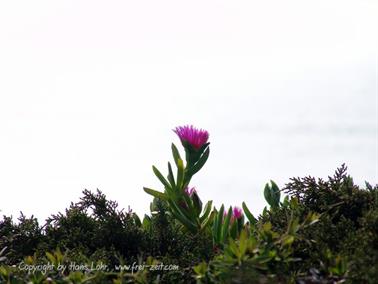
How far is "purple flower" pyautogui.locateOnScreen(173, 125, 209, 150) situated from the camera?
19.7 feet

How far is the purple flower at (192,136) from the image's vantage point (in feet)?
19.7

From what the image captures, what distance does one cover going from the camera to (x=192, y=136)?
6.00 m

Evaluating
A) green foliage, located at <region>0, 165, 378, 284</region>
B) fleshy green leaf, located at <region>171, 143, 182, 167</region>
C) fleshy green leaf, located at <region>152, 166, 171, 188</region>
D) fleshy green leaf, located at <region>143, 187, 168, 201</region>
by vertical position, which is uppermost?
fleshy green leaf, located at <region>171, 143, 182, 167</region>

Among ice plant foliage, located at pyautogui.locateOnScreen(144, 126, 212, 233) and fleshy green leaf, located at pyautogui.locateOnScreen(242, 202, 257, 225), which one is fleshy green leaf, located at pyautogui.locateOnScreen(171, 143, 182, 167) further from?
fleshy green leaf, located at pyautogui.locateOnScreen(242, 202, 257, 225)

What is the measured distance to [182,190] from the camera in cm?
588

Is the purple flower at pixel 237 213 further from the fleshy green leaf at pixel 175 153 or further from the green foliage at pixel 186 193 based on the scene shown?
the fleshy green leaf at pixel 175 153

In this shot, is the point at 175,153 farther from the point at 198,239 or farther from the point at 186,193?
the point at 198,239

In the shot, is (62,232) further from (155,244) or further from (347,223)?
(347,223)

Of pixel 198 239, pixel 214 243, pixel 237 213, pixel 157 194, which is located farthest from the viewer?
pixel 157 194

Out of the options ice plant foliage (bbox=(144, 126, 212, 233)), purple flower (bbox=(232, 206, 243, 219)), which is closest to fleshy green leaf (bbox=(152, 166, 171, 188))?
ice plant foliage (bbox=(144, 126, 212, 233))

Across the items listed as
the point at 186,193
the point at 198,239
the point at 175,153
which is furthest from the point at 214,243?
the point at 175,153

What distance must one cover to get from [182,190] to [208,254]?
1300 millimetres

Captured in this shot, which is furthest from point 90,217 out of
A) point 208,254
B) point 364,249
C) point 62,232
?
point 364,249

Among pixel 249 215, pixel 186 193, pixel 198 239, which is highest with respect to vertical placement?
pixel 186 193
